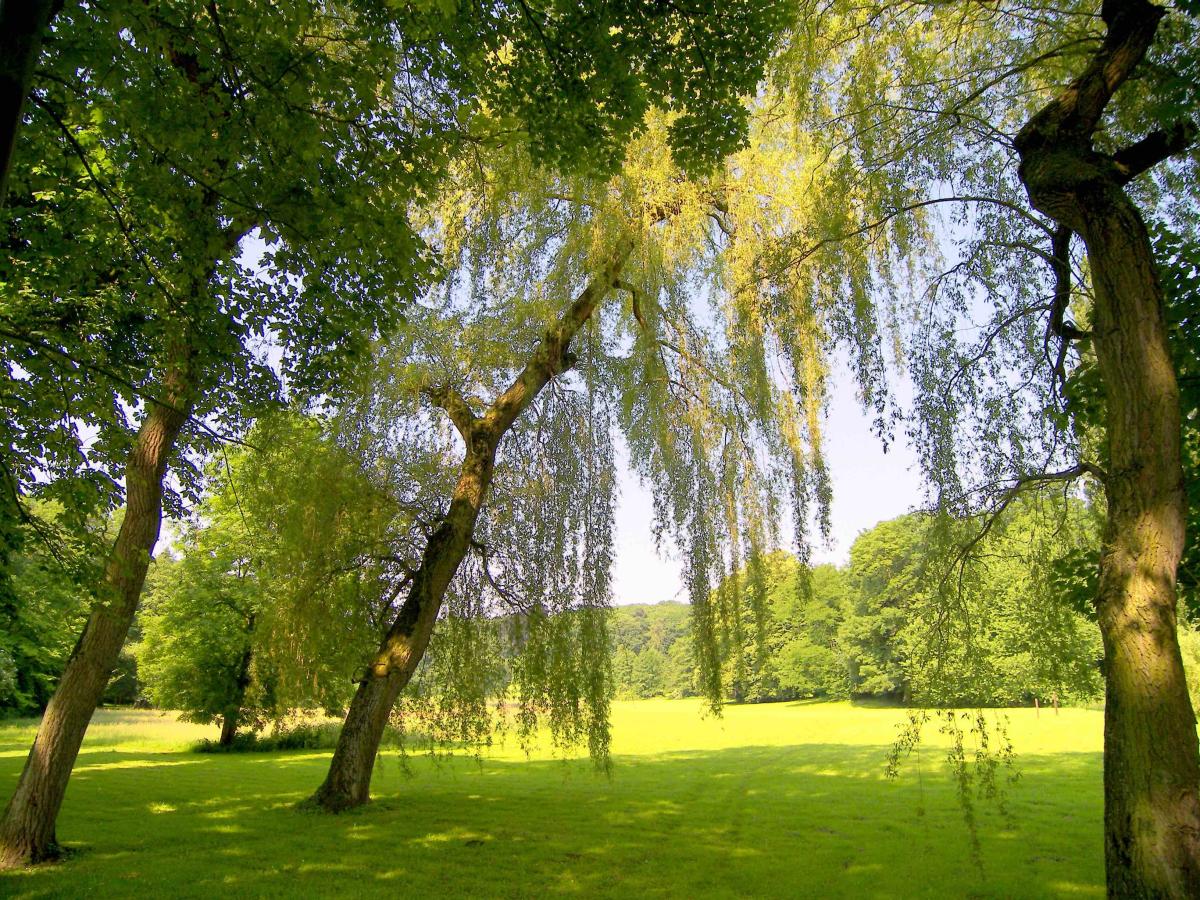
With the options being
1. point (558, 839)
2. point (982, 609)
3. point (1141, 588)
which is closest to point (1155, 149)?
point (1141, 588)

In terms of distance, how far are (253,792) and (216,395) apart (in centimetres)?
830

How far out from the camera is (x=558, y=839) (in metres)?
8.59

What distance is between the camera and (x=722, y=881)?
270 inches

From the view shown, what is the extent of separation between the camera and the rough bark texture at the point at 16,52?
217cm

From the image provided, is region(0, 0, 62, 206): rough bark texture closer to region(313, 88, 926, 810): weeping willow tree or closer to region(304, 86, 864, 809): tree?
region(313, 88, 926, 810): weeping willow tree

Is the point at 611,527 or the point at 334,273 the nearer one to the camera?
the point at 334,273

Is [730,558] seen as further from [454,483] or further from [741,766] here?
[741,766]

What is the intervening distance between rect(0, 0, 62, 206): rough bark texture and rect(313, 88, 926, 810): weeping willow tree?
421cm

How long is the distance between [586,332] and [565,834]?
6054 millimetres

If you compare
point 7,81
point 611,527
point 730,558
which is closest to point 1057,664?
point 730,558

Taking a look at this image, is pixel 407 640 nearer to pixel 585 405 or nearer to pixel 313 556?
pixel 313 556

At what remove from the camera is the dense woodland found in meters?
4.27

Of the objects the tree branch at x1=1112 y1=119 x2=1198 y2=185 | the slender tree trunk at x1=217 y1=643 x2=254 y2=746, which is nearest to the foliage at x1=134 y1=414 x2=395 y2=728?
the tree branch at x1=1112 y1=119 x2=1198 y2=185

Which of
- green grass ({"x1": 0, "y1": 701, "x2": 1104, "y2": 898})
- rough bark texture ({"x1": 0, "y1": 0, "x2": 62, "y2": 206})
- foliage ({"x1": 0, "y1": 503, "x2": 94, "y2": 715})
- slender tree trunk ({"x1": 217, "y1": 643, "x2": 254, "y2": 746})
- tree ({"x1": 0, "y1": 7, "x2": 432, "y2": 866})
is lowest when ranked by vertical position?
green grass ({"x1": 0, "y1": 701, "x2": 1104, "y2": 898})
